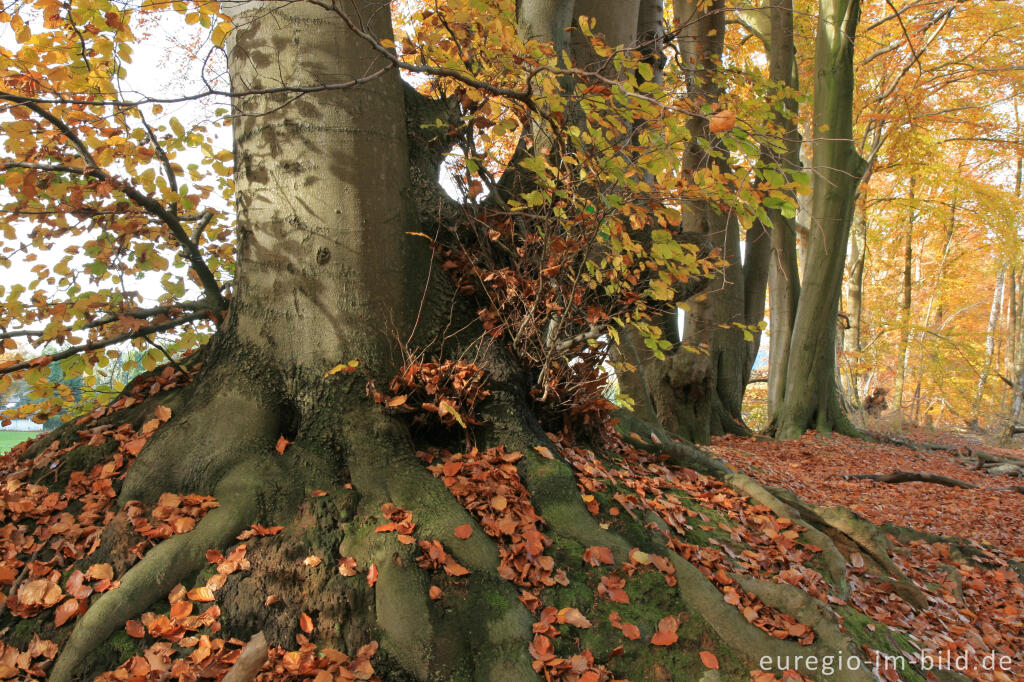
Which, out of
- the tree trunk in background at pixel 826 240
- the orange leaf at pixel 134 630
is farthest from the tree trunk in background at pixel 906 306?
the orange leaf at pixel 134 630

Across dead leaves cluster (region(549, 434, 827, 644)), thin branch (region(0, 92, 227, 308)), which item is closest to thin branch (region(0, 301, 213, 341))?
thin branch (region(0, 92, 227, 308))

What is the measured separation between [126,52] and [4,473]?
252 centimetres

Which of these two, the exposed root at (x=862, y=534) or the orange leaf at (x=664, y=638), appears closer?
the orange leaf at (x=664, y=638)

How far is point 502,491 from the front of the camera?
3.03m

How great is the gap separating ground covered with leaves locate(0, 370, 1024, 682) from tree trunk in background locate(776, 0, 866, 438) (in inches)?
242

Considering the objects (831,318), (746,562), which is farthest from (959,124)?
(746,562)

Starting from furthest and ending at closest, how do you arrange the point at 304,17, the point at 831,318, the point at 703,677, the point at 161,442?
the point at 831,318 < the point at 304,17 < the point at 161,442 < the point at 703,677

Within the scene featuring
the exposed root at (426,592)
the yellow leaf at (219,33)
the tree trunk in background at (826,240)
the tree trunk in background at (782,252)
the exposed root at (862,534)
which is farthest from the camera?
the tree trunk in background at (782,252)

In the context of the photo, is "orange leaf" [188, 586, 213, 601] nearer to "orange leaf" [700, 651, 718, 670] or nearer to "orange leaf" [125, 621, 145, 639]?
"orange leaf" [125, 621, 145, 639]

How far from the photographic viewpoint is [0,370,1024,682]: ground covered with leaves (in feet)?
7.68

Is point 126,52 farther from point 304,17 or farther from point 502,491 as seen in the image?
point 502,491

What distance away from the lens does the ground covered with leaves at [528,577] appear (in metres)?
2.34

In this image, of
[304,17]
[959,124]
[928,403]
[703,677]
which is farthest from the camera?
[928,403]

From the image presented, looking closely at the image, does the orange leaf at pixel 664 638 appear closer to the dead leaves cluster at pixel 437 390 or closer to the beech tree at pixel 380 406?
the beech tree at pixel 380 406
